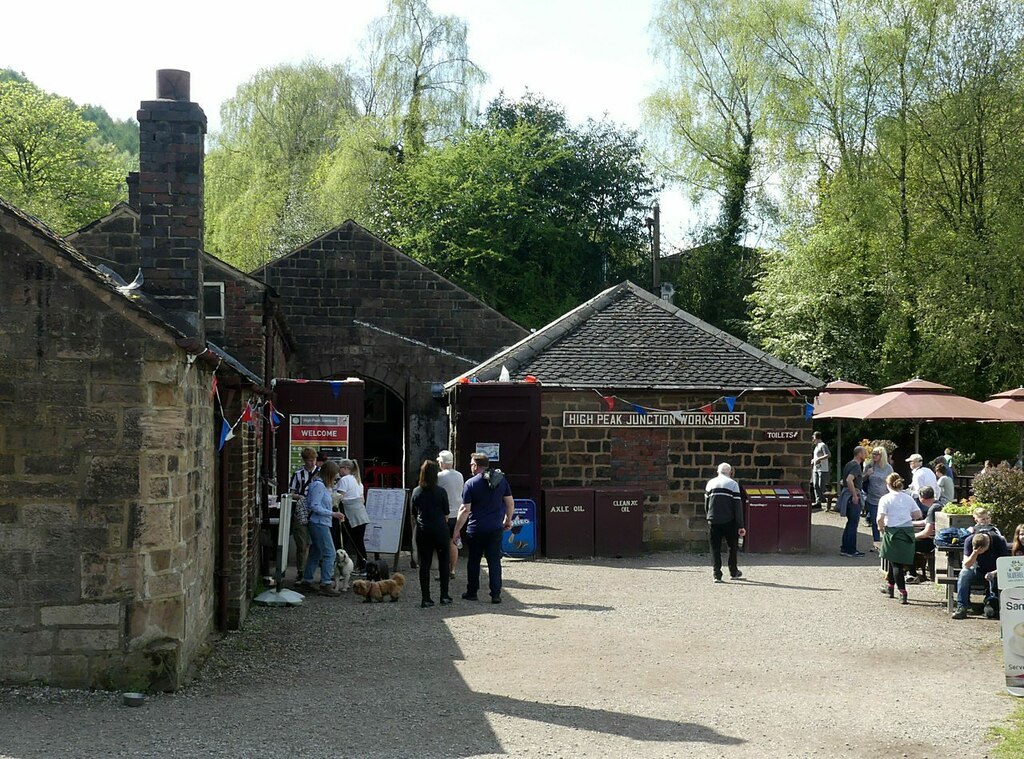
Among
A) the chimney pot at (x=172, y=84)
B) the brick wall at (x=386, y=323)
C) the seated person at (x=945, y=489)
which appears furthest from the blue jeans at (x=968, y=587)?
the brick wall at (x=386, y=323)

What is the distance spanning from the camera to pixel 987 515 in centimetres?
1280

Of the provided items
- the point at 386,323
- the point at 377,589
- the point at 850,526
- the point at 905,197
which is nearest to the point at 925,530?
the point at 850,526

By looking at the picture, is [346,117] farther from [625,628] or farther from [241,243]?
[625,628]

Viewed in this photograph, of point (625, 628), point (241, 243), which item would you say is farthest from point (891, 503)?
point (241, 243)

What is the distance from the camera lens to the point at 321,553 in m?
14.4

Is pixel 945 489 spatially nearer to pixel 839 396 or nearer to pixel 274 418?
pixel 839 396

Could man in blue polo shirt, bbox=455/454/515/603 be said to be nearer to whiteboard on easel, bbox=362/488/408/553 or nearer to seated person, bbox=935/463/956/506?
whiteboard on easel, bbox=362/488/408/553

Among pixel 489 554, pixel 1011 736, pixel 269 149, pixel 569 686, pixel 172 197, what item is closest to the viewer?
pixel 1011 736

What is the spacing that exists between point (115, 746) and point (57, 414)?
8.16 ft

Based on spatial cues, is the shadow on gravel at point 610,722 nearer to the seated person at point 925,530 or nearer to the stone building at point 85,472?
the stone building at point 85,472

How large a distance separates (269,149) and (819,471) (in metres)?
25.4

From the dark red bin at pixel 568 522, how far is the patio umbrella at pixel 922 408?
22.1 feet

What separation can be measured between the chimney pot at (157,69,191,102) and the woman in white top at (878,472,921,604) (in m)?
9.14

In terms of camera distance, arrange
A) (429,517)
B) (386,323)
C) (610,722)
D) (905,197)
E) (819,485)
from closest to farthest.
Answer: (610,722) → (429,517) → (386,323) → (819,485) → (905,197)
